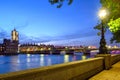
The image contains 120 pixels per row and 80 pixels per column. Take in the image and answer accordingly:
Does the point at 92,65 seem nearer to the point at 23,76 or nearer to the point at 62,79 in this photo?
the point at 62,79

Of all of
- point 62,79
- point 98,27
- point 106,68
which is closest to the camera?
point 62,79

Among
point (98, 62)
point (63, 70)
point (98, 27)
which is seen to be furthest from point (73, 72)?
point (98, 27)

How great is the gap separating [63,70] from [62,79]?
35 cm

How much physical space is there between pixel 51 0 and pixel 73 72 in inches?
133

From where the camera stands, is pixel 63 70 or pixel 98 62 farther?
pixel 98 62

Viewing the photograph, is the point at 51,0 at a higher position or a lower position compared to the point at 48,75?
higher

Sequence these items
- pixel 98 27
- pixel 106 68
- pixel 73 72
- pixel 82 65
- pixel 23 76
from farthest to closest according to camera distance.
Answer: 1. pixel 98 27
2. pixel 106 68
3. pixel 82 65
4. pixel 73 72
5. pixel 23 76

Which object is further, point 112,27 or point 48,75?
point 112,27

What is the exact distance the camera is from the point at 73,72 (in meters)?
11.9

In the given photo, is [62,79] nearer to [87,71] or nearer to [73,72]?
[73,72]

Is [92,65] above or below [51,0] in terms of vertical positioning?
below

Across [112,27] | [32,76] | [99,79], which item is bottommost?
[99,79]

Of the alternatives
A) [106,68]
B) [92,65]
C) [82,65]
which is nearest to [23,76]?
Answer: [82,65]

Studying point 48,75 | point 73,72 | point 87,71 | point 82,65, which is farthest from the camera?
point 87,71
